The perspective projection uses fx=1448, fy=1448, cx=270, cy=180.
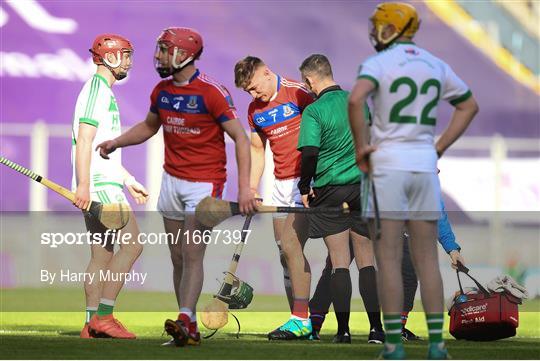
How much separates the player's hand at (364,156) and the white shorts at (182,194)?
875mm

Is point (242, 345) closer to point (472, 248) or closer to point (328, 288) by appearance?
point (328, 288)

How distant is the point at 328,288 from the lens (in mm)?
6641

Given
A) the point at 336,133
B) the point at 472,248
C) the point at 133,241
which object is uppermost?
the point at 336,133

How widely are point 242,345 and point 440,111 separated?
5.73 metres

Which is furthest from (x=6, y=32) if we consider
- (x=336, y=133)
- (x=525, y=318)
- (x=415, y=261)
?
(x=415, y=261)

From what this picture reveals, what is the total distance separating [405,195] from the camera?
16.5 feet

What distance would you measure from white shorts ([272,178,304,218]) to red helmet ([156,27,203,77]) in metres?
1.11

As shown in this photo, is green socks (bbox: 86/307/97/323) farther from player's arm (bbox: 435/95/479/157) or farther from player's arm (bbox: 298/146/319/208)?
player's arm (bbox: 435/95/479/157)

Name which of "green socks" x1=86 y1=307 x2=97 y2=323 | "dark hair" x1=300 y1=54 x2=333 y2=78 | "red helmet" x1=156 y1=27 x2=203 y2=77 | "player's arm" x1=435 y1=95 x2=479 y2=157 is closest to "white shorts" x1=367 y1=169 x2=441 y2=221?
"player's arm" x1=435 y1=95 x2=479 y2=157

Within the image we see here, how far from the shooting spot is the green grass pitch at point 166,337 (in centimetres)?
539

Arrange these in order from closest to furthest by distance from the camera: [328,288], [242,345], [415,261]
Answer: [415,261] < [242,345] < [328,288]

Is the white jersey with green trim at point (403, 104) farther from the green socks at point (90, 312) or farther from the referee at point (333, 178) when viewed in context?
the green socks at point (90, 312)

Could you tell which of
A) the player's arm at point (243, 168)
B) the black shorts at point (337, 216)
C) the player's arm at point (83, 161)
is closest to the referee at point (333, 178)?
the black shorts at point (337, 216)

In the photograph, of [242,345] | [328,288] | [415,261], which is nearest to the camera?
[415,261]
